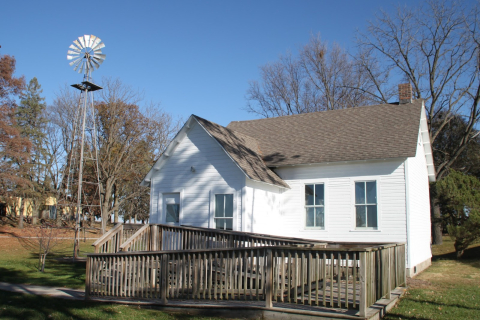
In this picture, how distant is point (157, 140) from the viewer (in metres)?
39.7

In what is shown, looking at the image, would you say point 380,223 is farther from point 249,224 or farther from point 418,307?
point 418,307

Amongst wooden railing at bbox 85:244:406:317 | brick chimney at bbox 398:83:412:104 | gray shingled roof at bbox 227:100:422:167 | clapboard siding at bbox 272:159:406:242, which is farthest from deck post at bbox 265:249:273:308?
brick chimney at bbox 398:83:412:104

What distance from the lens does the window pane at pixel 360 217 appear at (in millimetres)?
14805

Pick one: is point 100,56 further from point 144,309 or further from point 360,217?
point 144,309

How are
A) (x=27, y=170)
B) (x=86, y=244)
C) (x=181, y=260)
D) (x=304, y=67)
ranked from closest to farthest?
(x=181, y=260) → (x=86, y=244) → (x=27, y=170) → (x=304, y=67)

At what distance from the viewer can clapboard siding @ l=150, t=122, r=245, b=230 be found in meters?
14.7

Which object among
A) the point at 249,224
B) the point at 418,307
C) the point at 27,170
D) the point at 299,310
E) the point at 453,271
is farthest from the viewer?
the point at 27,170

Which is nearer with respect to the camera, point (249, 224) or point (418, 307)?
point (418, 307)

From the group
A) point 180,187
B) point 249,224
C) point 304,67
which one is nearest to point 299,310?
point 249,224

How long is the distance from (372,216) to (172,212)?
7301 mm

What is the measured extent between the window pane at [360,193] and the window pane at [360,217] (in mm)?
220

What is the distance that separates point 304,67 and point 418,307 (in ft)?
102

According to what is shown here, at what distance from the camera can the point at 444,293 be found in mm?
10688

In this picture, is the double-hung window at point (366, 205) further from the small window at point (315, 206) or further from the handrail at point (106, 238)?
the handrail at point (106, 238)
